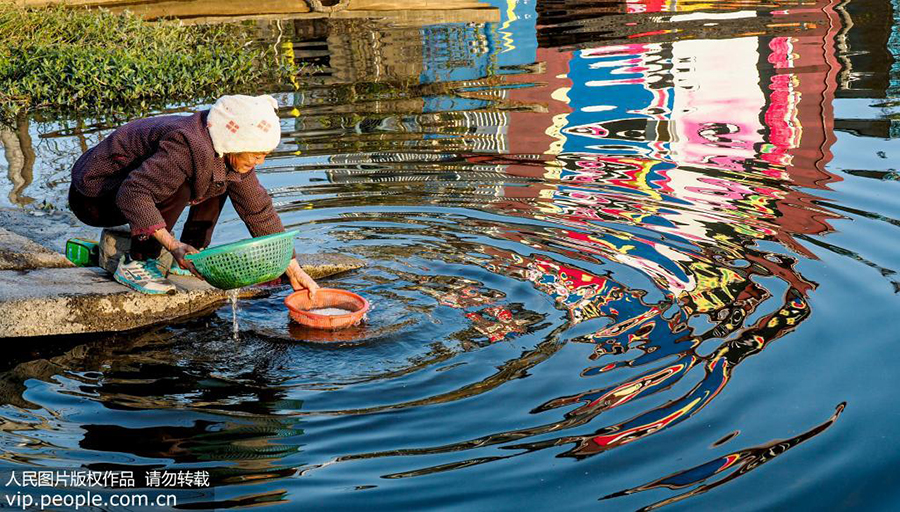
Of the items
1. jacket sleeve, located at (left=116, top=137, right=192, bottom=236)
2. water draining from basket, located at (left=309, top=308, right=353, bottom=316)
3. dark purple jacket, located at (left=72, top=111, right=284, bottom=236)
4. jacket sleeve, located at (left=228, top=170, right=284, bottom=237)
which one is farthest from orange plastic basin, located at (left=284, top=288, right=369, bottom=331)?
jacket sleeve, located at (left=116, top=137, right=192, bottom=236)

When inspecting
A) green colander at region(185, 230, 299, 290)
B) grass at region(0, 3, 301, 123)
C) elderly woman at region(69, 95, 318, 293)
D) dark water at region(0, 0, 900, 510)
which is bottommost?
dark water at region(0, 0, 900, 510)

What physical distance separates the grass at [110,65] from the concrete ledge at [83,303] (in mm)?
4910

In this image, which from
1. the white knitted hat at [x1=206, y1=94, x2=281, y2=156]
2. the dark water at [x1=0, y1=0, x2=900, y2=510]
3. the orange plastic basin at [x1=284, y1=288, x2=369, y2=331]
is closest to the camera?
the dark water at [x1=0, y1=0, x2=900, y2=510]

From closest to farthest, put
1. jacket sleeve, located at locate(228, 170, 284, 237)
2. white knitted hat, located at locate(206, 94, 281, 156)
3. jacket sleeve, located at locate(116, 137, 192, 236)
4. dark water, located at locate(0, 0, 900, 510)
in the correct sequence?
dark water, located at locate(0, 0, 900, 510), white knitted hat, located at locate(206, 94, 281, 156), jacket sleeve, located at locate(116, 137, 192, 236), jacket sleeve, located at locate(228, 170, 284, 237)

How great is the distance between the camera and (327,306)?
537 centimetres

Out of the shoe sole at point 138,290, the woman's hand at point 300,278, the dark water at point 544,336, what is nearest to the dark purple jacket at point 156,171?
the woman's hand at point 300,278

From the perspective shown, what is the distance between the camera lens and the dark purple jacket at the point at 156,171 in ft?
15.5

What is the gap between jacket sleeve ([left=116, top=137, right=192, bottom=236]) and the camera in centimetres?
473

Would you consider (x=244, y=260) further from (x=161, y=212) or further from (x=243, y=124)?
(x=161, y=212)

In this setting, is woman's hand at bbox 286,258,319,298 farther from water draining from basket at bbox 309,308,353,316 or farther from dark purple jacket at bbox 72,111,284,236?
dark purple jacket at bbox 72,111,284,236

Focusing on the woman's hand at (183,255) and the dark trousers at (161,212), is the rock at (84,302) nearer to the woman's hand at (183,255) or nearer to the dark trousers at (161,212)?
the dark trousers at (161,212)

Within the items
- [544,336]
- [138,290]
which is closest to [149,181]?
[138,290]

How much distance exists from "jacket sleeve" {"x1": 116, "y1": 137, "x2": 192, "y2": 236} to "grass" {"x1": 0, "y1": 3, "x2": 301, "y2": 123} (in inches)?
217

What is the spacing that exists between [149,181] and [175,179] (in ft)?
0.39
